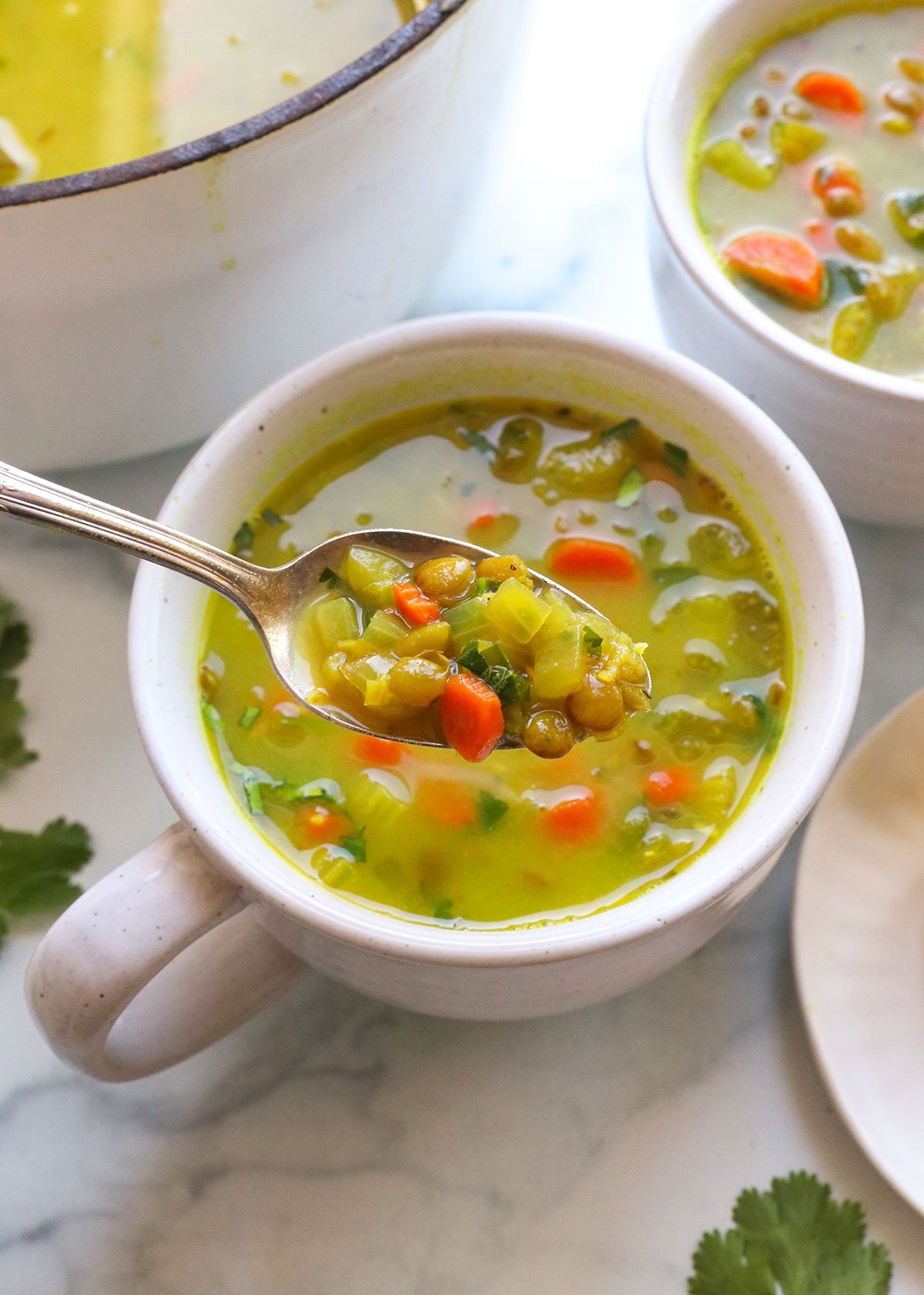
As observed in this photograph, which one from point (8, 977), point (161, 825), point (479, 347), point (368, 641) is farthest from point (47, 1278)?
point (479, 347)

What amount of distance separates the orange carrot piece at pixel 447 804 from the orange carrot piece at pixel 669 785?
18 centimetres

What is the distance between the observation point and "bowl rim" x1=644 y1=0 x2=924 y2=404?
152 centimetres

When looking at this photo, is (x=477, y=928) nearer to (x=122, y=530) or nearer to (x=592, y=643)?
(x=592, y=643)

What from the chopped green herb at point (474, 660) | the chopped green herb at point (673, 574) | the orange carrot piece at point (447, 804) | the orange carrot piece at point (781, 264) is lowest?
the orange carrot piece at point (447, 804)

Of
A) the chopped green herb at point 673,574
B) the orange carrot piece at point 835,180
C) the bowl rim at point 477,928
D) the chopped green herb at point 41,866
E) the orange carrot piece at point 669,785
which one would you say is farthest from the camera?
the orange carrot piece at point 835,180

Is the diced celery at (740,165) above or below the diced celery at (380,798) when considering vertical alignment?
above

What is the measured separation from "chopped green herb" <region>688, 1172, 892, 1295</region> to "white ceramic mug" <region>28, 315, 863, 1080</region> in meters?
0.35

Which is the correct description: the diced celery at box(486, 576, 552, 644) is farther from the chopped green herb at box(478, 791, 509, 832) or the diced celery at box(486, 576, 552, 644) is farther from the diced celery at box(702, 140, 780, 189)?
the diced celery at box(702, 140, 780, 189)

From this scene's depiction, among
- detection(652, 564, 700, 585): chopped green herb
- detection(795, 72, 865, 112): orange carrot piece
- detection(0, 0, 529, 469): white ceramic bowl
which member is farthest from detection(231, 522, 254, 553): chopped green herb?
detection(795, 72, 865, 112): orange carrot piece

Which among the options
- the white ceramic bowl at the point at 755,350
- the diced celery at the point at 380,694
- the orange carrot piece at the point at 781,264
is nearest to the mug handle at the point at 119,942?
the diced celery at the point at 380,694

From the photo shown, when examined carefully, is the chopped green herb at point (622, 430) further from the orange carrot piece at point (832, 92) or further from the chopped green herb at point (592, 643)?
the orange carrot piece at point (832, 92)

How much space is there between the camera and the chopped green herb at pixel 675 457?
148cm

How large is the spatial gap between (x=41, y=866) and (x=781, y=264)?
3.82 feet

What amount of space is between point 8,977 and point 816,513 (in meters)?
1.05
